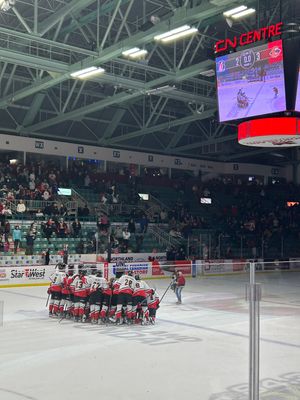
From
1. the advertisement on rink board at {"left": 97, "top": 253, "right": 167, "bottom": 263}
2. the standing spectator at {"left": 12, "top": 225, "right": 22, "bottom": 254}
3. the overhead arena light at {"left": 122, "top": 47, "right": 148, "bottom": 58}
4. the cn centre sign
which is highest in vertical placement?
the overhead arena light at {"left": 122, "top": 47, "right": 148, "bottom": 58}

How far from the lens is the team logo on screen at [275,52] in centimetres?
1194

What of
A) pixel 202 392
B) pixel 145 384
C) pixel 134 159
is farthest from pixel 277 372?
pixel 134 159

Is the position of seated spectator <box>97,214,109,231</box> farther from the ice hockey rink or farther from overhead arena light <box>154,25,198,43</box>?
overhead arena light <box>154,25,198,43</box>

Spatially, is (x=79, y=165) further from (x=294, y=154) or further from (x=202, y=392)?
(x=202, y=392)

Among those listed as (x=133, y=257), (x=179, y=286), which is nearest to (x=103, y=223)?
(x=133, y=257)

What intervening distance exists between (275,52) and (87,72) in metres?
9.21

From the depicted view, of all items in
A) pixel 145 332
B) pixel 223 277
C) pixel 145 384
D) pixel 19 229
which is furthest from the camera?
pixel 19 229

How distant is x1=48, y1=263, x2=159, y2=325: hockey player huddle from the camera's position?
12367mm

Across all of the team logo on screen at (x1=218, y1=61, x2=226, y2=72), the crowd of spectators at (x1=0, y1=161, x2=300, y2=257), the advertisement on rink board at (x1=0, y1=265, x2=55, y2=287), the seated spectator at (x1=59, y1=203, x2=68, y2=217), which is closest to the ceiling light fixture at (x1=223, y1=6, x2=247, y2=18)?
the team logo on screen at (x1=218, y1=61, x2=226, y2=72)

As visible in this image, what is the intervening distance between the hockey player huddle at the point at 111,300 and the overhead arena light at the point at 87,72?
8.90 meters

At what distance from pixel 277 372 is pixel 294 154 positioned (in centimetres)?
3660

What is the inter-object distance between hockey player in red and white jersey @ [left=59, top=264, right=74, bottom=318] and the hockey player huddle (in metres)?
0.03

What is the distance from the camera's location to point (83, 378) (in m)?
7.40

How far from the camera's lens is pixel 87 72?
19641mm
